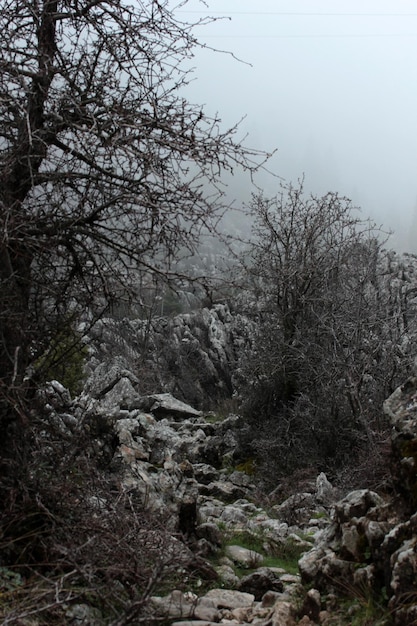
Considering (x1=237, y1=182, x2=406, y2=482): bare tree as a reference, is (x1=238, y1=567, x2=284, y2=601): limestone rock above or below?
below

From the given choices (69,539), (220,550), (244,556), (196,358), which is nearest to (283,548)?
(244,556)

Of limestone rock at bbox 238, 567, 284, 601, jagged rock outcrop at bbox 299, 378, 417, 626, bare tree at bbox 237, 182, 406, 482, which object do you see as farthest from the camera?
bare tree at bbox 237, 182, 406, 482

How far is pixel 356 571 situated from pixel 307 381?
30.3ft

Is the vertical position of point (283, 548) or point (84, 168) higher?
point (84, 168)

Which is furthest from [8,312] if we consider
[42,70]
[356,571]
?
[356,571]

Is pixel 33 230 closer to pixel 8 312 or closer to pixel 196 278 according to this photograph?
pixel 8 312

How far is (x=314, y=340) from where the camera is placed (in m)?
13.5

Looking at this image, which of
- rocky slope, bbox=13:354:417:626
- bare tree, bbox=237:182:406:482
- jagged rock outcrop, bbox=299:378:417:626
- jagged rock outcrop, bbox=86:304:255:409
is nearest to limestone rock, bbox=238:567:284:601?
rocky slope, bbox=13:354:417:626

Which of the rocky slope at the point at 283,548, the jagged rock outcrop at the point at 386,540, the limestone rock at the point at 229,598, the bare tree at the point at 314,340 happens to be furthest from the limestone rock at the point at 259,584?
the bare tree at the point at 314,340

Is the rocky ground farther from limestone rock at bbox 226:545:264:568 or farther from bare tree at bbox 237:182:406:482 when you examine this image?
bare tree at bbox 237:182:406:482

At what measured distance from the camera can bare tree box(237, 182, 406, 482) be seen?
39.2ft

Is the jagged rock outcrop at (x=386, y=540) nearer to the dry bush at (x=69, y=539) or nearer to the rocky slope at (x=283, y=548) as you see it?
the rocky slope at (x=283, y=548)

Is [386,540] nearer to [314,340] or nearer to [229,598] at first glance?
[229,598]

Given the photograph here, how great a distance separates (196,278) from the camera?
179 inches
